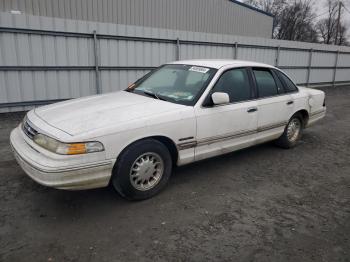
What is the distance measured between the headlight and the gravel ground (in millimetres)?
752

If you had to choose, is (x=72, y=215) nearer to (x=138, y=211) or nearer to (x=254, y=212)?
(x=138, y=211)

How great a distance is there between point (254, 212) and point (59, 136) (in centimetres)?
223

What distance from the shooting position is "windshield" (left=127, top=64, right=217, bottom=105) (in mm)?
3871

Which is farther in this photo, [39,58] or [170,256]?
[39,58]

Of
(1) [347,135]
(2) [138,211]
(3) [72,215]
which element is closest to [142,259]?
(2) [138,211]

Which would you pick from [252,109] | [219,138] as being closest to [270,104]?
[252,109]

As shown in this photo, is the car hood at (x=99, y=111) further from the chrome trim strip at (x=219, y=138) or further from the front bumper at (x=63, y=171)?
the chrome trim strip at (x=219, y=138)

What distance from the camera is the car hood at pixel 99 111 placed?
304cm

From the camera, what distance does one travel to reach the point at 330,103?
1148 cm

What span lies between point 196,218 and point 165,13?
12908mm

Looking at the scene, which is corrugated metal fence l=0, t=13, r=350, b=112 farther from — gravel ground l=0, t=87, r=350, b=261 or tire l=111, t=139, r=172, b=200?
tire l=111, t=139, r=172, b=200

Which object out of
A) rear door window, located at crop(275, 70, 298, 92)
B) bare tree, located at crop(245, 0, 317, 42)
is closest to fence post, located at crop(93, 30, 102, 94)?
rear door window, located at crop(275, 70, 298, 92)

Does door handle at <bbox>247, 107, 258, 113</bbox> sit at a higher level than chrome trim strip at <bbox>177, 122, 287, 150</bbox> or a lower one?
higher

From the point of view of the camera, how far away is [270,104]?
A: 4.70 m
